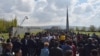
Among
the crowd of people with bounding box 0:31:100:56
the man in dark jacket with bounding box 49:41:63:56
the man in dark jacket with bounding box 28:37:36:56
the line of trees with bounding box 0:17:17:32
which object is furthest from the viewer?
the line of trees with bounding box 0:17:17:32

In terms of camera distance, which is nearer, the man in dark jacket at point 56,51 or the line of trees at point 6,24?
the man in dark jacket at point 56,51

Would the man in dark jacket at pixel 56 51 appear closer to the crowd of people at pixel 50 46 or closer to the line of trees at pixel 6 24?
the crowd of people at pixel 50 46

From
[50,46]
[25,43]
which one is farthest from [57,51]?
[25,43]

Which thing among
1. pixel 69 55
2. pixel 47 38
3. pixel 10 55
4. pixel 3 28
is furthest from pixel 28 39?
pixel 3 28

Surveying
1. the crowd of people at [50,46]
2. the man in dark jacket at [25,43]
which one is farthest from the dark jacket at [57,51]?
the man in dark jacket at [25,43]

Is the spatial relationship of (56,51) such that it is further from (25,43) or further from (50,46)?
(25,43)

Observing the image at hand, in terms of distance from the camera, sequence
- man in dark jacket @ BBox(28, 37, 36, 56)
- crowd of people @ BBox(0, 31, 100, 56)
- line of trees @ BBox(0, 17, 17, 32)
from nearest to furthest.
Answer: crowd of people @ BBox(0, 31, 100, 56) → man in dark jacket @ BBox(28, 37, 36, 56) → line of trees @ BBox(0, 17, 17, 32)

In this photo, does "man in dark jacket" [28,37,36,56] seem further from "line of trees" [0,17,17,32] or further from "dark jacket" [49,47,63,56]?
"line of trees" [0,17,17,32]

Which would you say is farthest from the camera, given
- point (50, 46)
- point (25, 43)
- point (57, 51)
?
point (25, 43)

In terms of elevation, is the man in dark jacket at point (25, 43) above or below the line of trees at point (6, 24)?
below

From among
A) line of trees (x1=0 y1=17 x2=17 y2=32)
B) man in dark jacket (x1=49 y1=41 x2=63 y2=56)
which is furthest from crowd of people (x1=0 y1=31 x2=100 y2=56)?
line of trees (x1=0 y1=17 x2=17 y2=32)

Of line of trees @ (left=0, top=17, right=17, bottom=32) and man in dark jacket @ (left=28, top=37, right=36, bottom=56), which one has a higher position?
line of trees @ (left=0, top=17, right=17, bottom=32)

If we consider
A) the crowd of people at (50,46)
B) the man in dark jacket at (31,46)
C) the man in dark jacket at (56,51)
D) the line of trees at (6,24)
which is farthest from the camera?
the line of trees at (6,24)

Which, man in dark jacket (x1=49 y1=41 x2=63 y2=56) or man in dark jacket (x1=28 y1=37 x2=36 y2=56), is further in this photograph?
man in dark jacket (x1=28 y1=37 x2=36 y2=56)
